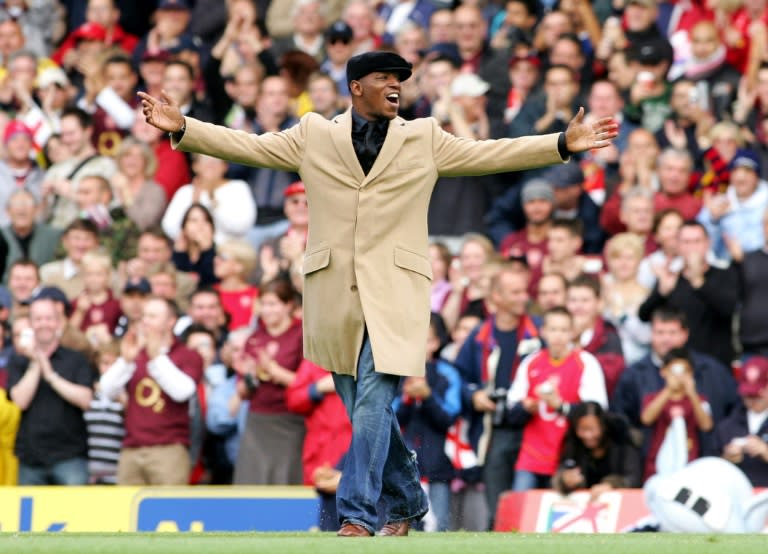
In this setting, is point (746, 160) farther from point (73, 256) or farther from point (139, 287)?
point (73, 256)

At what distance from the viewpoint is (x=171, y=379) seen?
15.0 metres

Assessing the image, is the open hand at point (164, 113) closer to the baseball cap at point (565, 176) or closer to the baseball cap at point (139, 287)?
the baseball cap at point (139, 287)

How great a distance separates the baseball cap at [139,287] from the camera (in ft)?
54.6

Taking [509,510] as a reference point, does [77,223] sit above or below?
above

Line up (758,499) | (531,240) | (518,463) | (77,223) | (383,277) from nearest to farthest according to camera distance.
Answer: (383,277) → (758,499) → (518,463) → (531,240) → (77,223)

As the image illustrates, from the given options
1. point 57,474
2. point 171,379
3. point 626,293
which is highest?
point 626,293

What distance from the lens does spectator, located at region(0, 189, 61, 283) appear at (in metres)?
18.5

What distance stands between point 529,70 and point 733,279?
12.4ft

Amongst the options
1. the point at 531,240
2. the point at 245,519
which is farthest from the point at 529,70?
the point at 245,519

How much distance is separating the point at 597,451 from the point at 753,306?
2.33m

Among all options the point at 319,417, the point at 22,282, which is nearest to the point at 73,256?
the point at 22,282

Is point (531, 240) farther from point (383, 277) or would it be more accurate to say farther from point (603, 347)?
point (383, 277)

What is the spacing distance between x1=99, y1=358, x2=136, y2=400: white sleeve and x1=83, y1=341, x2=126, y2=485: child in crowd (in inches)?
3.0

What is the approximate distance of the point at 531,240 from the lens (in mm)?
16656
